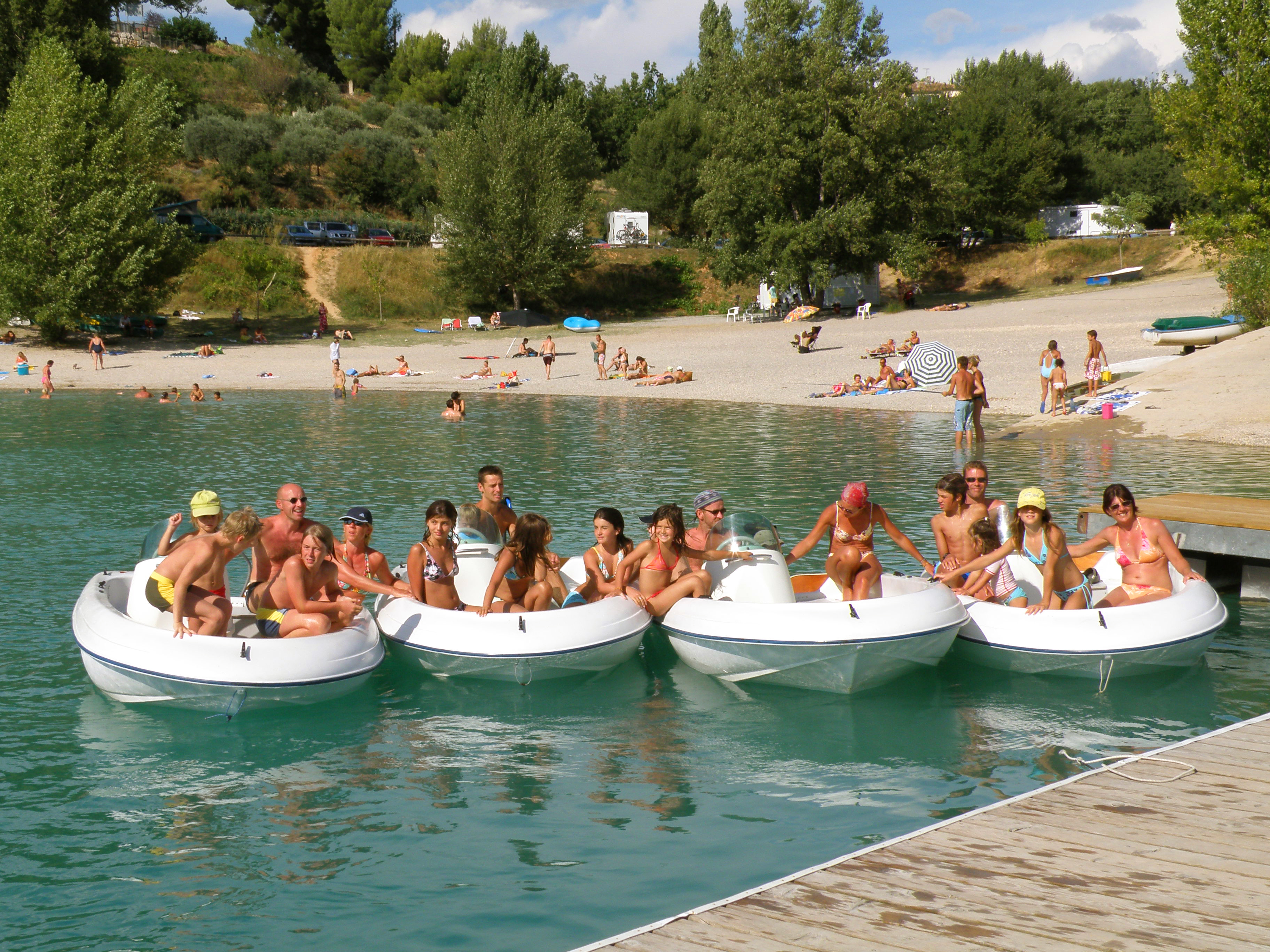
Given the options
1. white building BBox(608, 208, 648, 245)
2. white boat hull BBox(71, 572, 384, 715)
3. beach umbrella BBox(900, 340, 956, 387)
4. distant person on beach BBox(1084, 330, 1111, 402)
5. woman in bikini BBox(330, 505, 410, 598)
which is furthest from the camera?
white building BBox(608, 208, 648, 245)

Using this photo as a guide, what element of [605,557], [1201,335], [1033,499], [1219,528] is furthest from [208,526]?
[1201,335]

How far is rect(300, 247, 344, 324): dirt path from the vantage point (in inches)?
2140

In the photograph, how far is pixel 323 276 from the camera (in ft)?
183

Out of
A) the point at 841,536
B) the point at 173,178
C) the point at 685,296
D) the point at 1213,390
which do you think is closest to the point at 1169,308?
the point at 1213,390

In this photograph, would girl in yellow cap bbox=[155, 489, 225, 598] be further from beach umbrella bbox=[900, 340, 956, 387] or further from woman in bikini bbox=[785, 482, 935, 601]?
beach umbrella bbox=[900, 340, 956, 387]

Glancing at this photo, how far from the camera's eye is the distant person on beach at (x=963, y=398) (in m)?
21.4

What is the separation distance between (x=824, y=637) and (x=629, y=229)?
56596 mm

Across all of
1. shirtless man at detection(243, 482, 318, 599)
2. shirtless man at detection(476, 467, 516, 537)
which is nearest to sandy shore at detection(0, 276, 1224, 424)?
shirtless man at detection(476, 467, 516, 537)

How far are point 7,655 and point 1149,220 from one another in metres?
70.0

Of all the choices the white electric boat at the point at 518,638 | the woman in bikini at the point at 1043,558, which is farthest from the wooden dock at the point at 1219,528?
the white electric boat at the point at 518,638

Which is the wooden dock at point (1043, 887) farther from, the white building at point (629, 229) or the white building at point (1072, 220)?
the white building at point (1072, 220)

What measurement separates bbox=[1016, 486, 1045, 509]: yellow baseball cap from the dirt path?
47698 millimetres

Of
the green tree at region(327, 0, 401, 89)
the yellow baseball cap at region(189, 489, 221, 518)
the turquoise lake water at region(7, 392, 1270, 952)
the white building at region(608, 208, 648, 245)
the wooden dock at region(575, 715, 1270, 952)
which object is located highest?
the green tree at region(327, 0, 401, 89)

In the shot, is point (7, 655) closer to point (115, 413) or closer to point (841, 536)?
point (841, 536)
